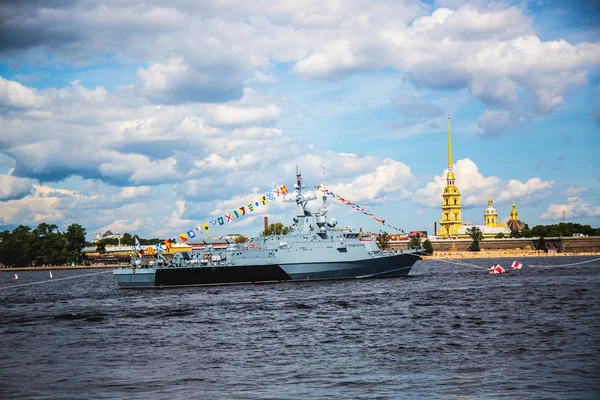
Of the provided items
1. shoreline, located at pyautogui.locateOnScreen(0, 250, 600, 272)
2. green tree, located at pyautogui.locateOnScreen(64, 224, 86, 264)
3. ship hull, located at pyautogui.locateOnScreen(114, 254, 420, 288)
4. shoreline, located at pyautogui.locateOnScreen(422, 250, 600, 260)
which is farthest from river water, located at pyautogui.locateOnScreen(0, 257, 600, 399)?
green tree, located at pyautogui.locateOnScreen(64, 224, 86, 264)

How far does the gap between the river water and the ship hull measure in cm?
1339

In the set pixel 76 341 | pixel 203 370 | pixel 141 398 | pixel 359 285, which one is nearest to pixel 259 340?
pixel 203 370

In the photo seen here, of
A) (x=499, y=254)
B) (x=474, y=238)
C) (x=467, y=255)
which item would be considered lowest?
(x=467, y=255)

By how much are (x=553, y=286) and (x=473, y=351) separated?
32214mm

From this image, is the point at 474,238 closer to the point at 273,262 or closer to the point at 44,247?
the point at 44,247

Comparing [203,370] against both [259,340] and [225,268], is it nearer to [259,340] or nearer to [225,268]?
[259,340]

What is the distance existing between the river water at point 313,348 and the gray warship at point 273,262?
13.5m

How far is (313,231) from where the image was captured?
6016 centimetres

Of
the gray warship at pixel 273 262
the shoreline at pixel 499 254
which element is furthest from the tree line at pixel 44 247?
the gray warship at pixel 273 262

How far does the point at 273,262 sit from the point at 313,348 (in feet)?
114

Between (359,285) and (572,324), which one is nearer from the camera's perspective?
(572,324)

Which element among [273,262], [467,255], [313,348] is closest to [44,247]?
[467,255]

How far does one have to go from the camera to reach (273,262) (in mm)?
58594

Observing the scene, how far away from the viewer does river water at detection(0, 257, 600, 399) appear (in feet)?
57.0
